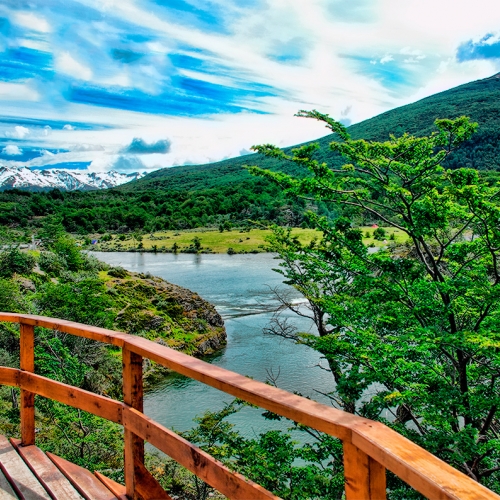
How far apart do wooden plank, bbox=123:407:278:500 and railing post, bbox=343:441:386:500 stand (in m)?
0.37

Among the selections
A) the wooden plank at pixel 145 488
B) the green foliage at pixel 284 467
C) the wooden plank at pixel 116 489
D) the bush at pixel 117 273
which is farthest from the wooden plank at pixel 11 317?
the bush at pixel 117 273

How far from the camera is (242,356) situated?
2402 cm

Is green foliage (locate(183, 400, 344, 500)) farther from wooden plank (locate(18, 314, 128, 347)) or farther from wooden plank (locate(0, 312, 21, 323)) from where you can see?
wooden plank (locate(18, 314, 128, 347))

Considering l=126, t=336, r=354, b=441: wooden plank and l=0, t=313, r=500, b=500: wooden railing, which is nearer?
l=0, t=313, r=500, b=500: wooden railing

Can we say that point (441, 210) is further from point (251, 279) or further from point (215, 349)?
point (251, 279)

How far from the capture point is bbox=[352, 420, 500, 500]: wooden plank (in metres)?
1.08

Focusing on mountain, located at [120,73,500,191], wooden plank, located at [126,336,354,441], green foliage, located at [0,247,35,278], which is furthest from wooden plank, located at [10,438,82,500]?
green foliage, located at [0,247,35,278]

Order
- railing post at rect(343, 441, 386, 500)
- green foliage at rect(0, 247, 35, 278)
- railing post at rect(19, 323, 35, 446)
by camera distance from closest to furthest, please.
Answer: railing post at rect(343, 441, 386, 500)
railing post at rect(19, 323, 35, 446)
green foliage at rect(0, 247, 35, 278)

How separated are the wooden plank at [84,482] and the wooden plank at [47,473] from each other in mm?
23

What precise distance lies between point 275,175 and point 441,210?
10.5 feet

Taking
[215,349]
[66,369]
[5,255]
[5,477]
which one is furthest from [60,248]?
[5,477]

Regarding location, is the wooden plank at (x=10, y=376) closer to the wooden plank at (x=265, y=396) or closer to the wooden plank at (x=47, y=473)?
the wooden plank at (x=47, y=473)

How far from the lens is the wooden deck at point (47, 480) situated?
2.59 m

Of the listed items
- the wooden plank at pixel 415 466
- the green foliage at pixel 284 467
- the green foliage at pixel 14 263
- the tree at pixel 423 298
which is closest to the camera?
the wooden plank at pixel 415 466
